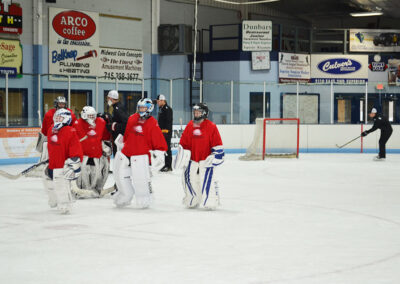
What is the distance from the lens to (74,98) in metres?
18.3

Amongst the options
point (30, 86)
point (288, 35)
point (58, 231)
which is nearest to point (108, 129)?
point (58, 231)

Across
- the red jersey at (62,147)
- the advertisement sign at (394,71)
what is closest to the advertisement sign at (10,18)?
the red jersey at (62,147)

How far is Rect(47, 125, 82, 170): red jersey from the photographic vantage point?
863cm

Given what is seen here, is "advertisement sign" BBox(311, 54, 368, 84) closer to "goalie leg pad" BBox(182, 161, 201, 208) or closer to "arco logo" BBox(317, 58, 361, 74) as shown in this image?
"arco logo" BBox(317, 58, 361, 74)

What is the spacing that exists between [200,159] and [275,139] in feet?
Answer: 39.0

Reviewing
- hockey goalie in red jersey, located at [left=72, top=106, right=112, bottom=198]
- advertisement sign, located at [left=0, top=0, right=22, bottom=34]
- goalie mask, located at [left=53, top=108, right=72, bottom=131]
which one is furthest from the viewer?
advertisement sign, located at [left=0, top=0, right=22, bottom=34]

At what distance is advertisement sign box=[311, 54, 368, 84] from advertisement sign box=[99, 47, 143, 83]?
741 cm

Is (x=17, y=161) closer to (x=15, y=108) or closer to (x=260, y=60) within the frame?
(x=15, y=108)

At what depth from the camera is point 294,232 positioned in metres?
7.58

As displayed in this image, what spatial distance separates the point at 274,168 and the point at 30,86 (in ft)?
23.6

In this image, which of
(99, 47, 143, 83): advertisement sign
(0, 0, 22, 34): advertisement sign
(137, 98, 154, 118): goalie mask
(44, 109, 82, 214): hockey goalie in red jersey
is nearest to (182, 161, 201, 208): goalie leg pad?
(137, 98, 154, 118): goalie mask

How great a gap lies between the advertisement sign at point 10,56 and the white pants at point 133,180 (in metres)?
12.4

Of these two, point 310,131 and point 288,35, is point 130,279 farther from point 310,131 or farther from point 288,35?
point 288,35

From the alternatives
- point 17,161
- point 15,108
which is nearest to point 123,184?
point 17,161
